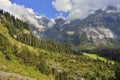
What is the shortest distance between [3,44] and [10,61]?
44.7 feet

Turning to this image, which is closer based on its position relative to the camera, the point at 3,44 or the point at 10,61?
the point at 10,61

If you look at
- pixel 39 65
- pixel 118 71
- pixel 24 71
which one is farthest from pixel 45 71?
pixel 118 71

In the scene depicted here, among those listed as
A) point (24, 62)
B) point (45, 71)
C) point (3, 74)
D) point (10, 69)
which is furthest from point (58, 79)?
point (3, 74)

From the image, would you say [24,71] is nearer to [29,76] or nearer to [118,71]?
[29,76]

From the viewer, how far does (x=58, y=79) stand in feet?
456

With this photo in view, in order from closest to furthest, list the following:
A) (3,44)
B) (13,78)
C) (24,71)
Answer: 1. (13,78)
2. (24,71)
3. (3,44)

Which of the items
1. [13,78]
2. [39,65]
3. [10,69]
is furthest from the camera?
[39,65]

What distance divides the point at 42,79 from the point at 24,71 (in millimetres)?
7994

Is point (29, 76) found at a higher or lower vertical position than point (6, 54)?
lower

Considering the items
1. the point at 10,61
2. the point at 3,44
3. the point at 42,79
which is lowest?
the point at 42,79

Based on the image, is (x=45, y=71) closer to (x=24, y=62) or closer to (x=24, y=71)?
(x=24, y=62)

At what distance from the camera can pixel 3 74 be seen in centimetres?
8631

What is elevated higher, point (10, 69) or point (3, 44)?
point (3, 44)

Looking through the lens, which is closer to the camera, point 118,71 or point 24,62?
point 24,62
